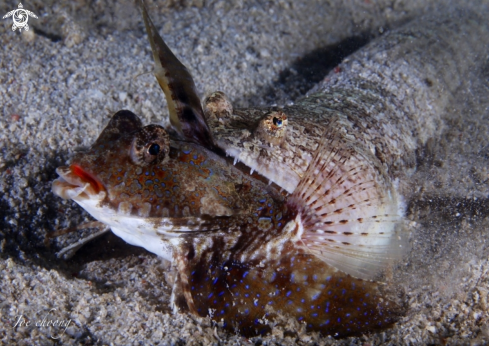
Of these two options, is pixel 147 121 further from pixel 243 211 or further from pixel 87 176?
pixel 243 211

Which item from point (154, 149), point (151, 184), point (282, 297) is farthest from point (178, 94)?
point (282, 297)

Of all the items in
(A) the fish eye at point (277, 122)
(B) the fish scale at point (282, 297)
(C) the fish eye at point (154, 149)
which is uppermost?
(A) the fish eye at point (277, 122)

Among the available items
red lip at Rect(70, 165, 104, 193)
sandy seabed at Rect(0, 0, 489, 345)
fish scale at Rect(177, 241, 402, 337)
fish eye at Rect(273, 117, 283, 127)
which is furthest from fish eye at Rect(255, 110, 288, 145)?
red lip at Rect(70, 165, 104, 193)

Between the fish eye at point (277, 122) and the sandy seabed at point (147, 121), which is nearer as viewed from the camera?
the sandy seabed at point (147, 121)

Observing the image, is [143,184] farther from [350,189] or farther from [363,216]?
[363,216]

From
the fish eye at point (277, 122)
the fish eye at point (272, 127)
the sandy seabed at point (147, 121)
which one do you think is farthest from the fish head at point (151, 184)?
the sandy seabed at point (147, 121)

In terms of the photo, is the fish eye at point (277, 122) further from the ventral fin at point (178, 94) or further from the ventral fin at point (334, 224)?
the ventral fin at point (178, 94)

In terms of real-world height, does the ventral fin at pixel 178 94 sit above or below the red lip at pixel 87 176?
above
